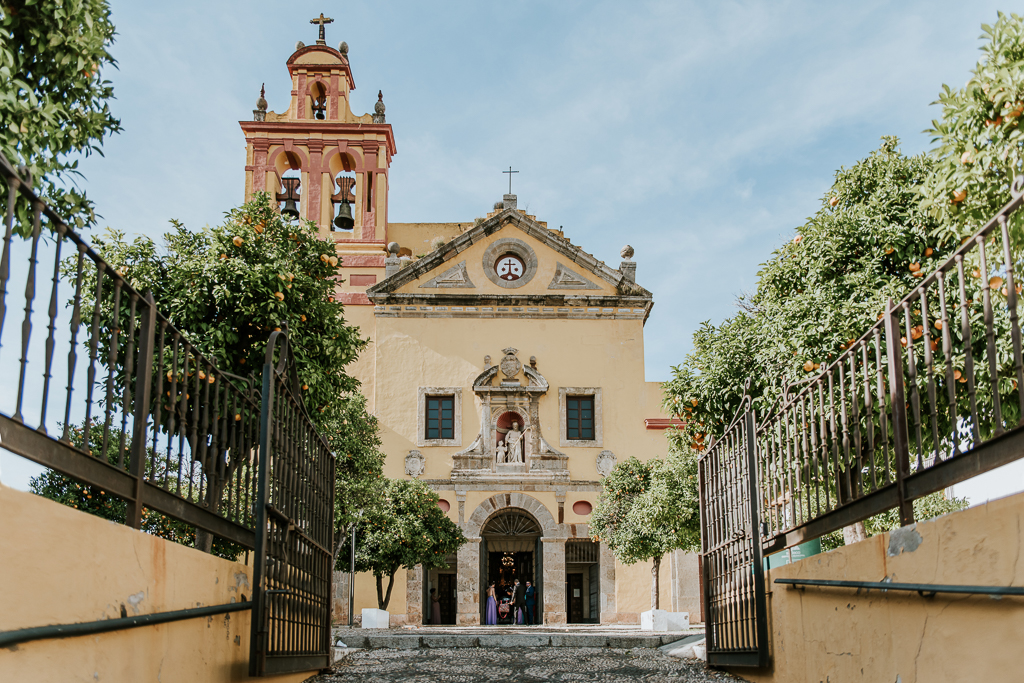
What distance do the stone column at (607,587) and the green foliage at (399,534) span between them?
3586 mm

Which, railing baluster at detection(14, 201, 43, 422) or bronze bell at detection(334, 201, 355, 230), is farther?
bronze bell at detection(334, 201, 355, 230)

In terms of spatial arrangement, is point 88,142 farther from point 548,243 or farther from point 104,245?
point 548,243

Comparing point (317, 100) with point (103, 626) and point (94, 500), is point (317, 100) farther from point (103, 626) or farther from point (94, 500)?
point (103, 626)

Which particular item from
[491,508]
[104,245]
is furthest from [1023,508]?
[491,508]

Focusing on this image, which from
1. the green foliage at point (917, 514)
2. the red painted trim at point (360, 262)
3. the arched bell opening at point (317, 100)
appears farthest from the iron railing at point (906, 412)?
the arched bell opening at point (317, 100)

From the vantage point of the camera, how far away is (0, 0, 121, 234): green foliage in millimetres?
6066

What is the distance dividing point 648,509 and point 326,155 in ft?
39.3

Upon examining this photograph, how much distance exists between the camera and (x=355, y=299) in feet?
73.3

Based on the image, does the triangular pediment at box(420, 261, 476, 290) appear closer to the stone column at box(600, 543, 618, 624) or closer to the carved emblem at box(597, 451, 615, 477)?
the carved emblem at box(597, 451, 615, 477)

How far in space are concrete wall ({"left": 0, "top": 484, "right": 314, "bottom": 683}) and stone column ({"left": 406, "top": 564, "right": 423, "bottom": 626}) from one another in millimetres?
16089

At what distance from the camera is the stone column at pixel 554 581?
20.0m

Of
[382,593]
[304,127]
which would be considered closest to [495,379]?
[382,593]

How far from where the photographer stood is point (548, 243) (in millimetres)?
22141

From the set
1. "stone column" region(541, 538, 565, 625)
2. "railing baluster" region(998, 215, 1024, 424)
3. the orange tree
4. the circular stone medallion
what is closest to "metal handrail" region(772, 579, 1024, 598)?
"railing baluster" region(998, 215, 1024, 424)
